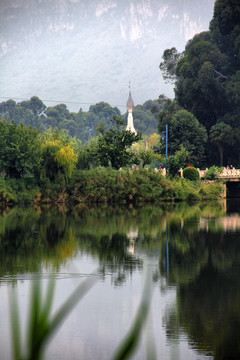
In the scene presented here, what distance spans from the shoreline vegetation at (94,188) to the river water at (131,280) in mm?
17456

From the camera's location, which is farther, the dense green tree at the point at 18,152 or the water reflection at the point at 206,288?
the dense green tree at the point at 18,152

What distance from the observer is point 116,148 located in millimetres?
53281

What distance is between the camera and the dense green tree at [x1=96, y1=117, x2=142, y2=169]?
5323 centimetres

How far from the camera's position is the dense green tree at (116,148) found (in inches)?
2096

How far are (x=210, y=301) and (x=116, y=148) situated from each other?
4143 cm

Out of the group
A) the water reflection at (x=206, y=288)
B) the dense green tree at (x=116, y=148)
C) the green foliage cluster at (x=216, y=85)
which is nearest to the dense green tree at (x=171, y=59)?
the green foliage cluster at (x=216, y=85)

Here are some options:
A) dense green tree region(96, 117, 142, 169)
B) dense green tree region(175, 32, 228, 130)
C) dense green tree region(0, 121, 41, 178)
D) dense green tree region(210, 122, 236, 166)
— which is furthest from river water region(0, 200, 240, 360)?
dense green tree region(175, 32, 228, 130)

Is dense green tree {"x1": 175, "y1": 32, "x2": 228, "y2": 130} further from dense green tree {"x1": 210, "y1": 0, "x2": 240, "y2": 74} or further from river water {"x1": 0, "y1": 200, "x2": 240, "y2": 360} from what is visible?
river water {"x1": 0, "y1": 200, "x2": 240, "y2": 360}

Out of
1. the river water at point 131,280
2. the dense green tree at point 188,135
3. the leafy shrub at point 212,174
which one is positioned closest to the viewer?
the river water at point 131,280

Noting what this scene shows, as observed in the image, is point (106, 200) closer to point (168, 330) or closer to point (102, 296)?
point (102, 296)

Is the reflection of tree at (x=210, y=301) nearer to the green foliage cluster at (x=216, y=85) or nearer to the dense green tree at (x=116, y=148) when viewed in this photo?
the dense green tree at (x=116, y=148)

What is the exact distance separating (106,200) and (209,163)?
27.4m

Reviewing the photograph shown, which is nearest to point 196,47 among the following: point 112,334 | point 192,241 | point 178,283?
point 192,241

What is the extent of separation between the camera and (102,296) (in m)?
13.2
